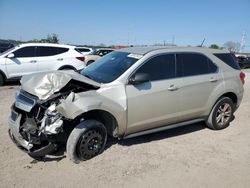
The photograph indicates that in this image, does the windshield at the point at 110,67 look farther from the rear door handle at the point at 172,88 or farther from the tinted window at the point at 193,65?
the tinted window at the point at 193,65

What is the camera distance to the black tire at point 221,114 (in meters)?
5.70

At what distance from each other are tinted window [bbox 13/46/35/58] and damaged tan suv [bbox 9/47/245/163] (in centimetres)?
631

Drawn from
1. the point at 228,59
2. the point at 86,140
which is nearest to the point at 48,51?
the point at 228,59

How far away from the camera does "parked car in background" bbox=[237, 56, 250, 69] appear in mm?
29403

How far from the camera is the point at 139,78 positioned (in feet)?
14.0

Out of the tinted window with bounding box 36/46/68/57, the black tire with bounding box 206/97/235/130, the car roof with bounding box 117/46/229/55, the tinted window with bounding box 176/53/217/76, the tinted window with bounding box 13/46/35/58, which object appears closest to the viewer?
the car roof with bounding box 117/46/229/55

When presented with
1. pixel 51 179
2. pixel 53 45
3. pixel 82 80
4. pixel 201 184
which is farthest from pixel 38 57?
pixel 201 184

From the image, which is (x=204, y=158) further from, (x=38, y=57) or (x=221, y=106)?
(x=38, y=57)

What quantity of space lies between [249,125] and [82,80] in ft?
14.5

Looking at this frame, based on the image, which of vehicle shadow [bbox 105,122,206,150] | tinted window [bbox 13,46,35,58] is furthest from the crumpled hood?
tinted window [bbox 13,46,35,58]

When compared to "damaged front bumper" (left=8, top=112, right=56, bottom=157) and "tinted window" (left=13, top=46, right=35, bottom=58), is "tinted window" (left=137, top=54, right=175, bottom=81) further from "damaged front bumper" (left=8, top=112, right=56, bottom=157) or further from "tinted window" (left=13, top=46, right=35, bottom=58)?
"tinted window" (left=13, top=46, right=35, bottom=58)

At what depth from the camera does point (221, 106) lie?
19.0 feet

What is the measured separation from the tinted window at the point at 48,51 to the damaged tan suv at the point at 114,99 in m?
6.32

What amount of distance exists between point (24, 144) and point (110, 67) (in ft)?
6.47
